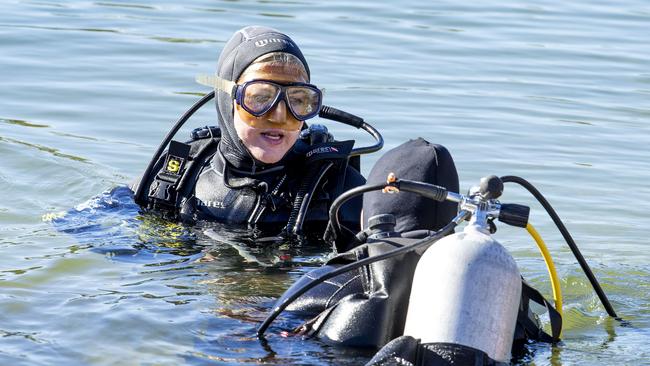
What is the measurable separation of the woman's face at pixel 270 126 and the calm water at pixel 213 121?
0.43m

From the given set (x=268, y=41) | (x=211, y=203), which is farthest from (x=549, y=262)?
(x=211, y=203)

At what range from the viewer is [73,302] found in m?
4.46

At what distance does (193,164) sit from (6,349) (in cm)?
173

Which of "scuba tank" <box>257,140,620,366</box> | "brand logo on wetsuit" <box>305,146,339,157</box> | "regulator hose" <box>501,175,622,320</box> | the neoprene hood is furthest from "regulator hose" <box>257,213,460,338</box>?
the neoprene hood

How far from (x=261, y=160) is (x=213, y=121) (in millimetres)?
2752

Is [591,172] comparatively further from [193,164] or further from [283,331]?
[283,331]

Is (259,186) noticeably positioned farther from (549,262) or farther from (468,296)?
(468,296)

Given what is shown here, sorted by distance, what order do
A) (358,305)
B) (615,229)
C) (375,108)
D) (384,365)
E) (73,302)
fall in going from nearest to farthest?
(384,365)
(358,305)
(73,302)
(615,229)
(375,108)

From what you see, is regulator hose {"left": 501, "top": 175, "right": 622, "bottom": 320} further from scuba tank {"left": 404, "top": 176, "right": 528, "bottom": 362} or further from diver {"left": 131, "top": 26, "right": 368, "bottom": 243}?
diver {"left": 131, "top": 26, "right": 368, "bottom": 243}

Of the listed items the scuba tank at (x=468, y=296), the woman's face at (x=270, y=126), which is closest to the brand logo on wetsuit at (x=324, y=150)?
the woman's face at (x=270, y=126)

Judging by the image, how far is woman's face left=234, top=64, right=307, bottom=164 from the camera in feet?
16.6

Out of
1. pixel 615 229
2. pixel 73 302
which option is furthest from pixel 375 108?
pixel 73 302

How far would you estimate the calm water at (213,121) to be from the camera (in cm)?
421

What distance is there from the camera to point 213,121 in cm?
786
